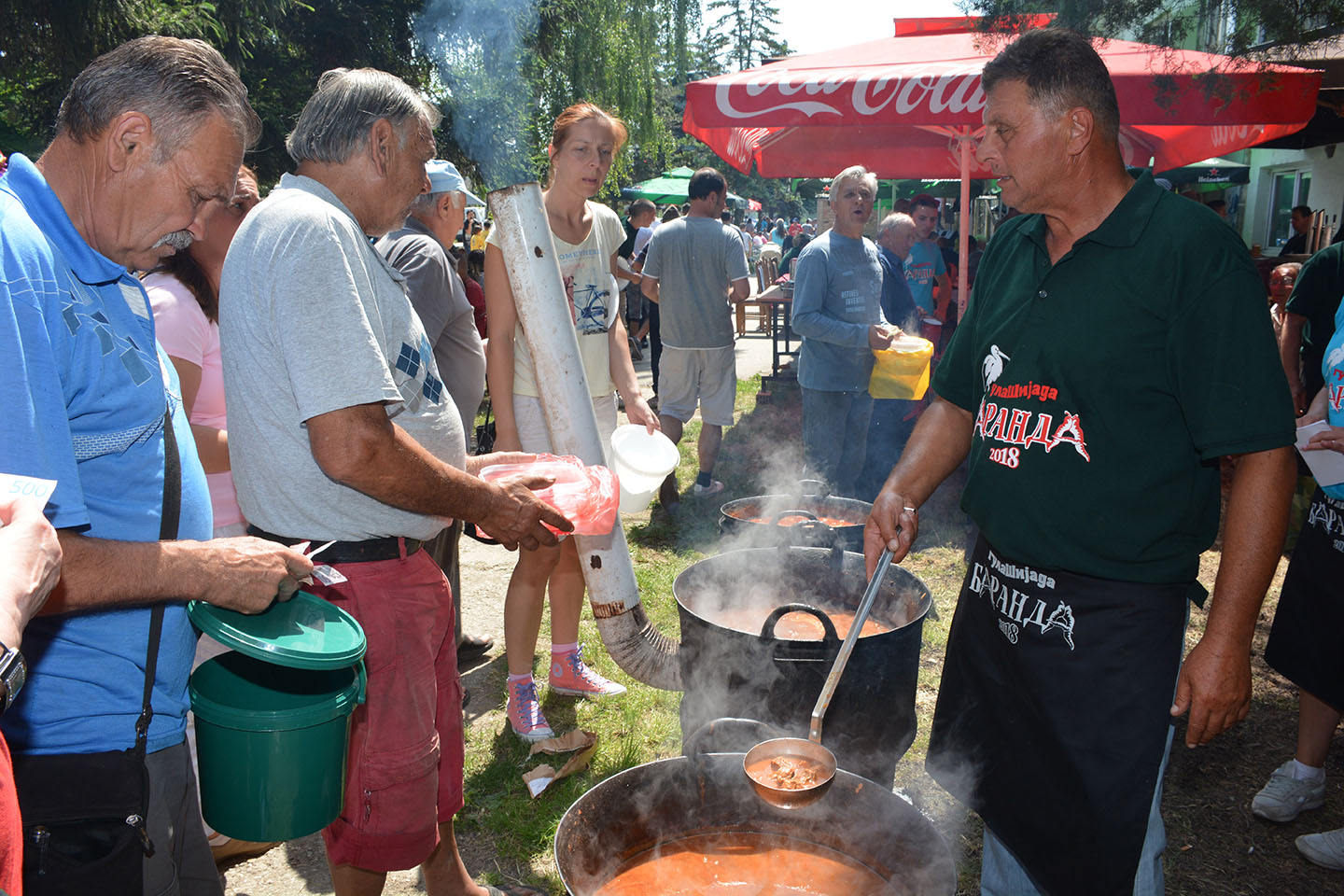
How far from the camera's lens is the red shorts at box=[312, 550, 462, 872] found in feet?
6.77

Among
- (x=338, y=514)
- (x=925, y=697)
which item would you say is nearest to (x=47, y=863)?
(x=338, y=514)

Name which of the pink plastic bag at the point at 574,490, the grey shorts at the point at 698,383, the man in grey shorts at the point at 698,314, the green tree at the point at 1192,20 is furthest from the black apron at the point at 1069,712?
the grey shorts at the point at 698,383

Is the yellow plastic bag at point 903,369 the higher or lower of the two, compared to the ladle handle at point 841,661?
Result: lower

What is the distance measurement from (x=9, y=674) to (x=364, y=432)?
967 mm

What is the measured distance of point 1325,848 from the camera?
2852 millimetres

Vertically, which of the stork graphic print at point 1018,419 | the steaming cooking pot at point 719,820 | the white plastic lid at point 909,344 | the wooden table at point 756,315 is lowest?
the wooden table at point 756,315

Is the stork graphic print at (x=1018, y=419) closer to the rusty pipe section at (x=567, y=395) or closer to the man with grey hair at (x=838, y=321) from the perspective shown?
the rusty pipe section at (x=567, y=395)

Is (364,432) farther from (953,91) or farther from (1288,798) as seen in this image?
(953,91)

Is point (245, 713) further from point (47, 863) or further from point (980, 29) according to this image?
point (980, 29)

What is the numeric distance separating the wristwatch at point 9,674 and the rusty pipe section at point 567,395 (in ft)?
7.16

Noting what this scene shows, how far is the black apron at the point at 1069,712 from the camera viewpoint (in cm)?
187

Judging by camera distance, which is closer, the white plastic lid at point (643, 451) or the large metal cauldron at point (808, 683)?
the large metal cauldron at point (808, 683)

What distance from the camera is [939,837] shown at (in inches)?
73.9

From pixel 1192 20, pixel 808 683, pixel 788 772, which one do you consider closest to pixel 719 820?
pixel 788 772
